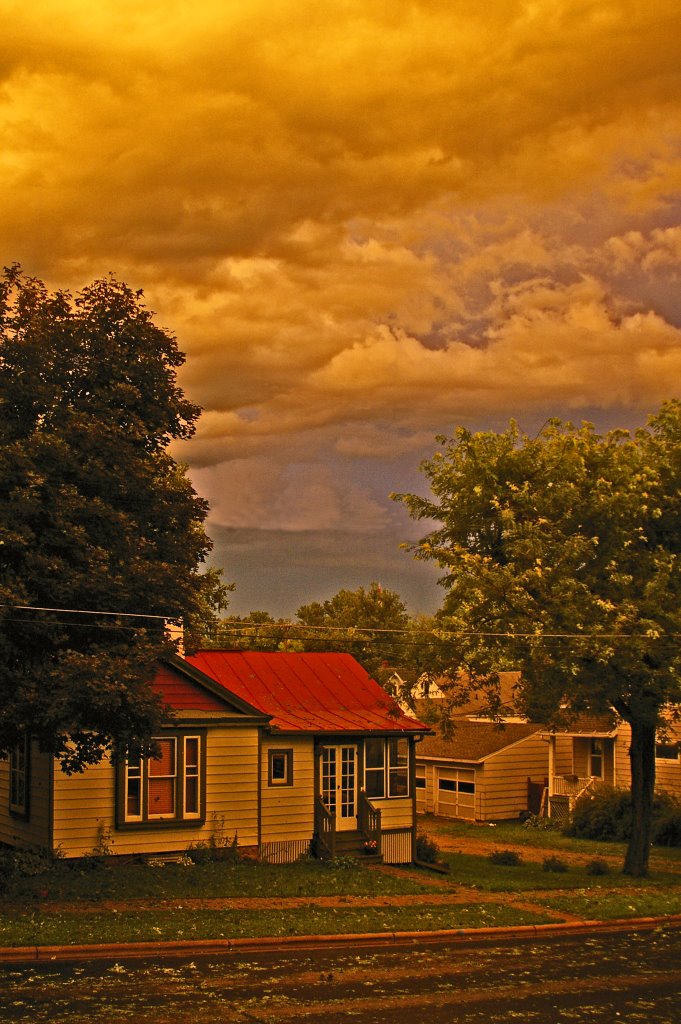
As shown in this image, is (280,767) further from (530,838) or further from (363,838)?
(530,838)

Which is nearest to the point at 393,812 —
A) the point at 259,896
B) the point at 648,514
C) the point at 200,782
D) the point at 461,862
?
the point at 461,862

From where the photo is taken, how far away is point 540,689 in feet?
94.7

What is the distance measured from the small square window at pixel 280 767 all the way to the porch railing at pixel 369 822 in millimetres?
2631

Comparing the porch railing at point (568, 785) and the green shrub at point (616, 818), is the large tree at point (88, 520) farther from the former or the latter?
the porch railing at point (568, 785)

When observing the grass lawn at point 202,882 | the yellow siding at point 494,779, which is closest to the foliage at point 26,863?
the grass lawn at point 202,882

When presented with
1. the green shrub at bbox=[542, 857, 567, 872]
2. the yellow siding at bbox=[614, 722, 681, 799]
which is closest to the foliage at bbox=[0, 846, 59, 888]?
the green shrub at bbox=[542, 857, 567, 872]

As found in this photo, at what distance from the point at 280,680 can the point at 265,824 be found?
550cm

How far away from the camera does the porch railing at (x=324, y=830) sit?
30.4 metres

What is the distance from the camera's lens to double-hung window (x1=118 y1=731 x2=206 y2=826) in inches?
1094

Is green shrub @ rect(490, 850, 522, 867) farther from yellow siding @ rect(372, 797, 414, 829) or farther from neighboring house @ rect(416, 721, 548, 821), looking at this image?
neighboring house @ rect(416, 721, 548, 821)

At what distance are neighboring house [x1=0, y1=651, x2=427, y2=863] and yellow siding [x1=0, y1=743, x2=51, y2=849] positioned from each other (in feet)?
0.12

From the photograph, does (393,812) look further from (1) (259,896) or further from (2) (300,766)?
(1) (259,896)

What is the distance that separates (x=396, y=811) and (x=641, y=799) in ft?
24.7

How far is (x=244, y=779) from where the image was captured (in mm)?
29688
